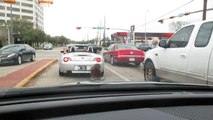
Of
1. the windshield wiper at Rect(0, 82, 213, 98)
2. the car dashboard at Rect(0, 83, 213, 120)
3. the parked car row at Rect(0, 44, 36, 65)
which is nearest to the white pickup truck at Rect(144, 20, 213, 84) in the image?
the windshield wiper at Rect(0, 82, 213, 98)

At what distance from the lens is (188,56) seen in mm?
7738

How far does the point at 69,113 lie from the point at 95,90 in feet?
1.60

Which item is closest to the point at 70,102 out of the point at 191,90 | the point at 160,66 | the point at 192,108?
the point at 192,108

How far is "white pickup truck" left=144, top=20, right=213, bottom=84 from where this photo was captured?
707 cm

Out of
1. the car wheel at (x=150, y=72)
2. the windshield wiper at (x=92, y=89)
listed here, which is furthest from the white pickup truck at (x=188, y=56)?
the windshield wiper at (x=92, y=89)

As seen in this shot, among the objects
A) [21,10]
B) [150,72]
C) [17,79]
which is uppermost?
[21,10]

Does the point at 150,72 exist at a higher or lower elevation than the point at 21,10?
lower

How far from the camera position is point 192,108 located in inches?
84.4

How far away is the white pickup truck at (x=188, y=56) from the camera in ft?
23.2

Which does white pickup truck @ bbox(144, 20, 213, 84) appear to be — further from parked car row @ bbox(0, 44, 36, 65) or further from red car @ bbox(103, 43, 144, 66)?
parked car row @ bbox(0, 44, 36, 65)

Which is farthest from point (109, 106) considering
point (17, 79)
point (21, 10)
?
point (21, 10)

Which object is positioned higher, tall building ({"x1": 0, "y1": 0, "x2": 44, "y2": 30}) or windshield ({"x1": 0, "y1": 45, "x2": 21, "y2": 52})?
tall building ({"x1": 0, "y1": 0, "x2": 44, "y2": 30})

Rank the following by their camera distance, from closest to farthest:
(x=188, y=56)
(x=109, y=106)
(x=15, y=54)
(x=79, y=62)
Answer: (x=109, y=106)
(x=188, y=56)
(x=79, y=62)
(x=15, y=54)

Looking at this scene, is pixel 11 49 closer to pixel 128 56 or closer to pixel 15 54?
pixel 15 54
